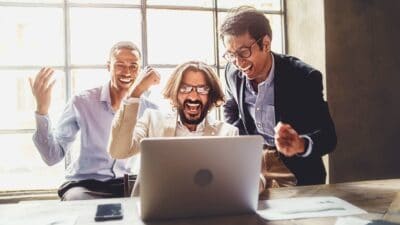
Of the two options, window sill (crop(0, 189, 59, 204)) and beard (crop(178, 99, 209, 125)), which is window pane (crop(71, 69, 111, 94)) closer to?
window sill (crop(0, 189, 59, 204))

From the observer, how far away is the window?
2893mm

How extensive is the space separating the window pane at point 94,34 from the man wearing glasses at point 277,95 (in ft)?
3.66

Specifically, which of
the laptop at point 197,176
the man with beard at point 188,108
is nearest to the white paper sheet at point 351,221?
the laptop at point 197,176

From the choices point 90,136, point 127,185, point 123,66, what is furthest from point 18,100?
point 127,185

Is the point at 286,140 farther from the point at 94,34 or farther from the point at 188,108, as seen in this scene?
the point at 94,34

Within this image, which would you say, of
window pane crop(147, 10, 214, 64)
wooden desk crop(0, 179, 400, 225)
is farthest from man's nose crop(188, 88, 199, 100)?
window pane crop(147, 10, 214, 64)

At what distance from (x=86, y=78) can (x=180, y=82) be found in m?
1.32

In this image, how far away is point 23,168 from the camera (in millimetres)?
2977

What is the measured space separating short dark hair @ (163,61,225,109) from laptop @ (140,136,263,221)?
857 millimetres

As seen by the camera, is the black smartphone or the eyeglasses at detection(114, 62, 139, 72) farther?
the eyeglasses at detection(114, 62, 139, 72)

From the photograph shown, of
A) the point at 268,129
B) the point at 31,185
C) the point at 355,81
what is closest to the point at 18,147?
the point at 31,185

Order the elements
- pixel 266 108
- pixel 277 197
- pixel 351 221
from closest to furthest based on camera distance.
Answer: pixel 351 221, pixel 277 197, pixel 266 108

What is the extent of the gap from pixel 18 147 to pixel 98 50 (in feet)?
3.16

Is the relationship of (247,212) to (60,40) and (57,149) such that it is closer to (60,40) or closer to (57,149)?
(57,149)
